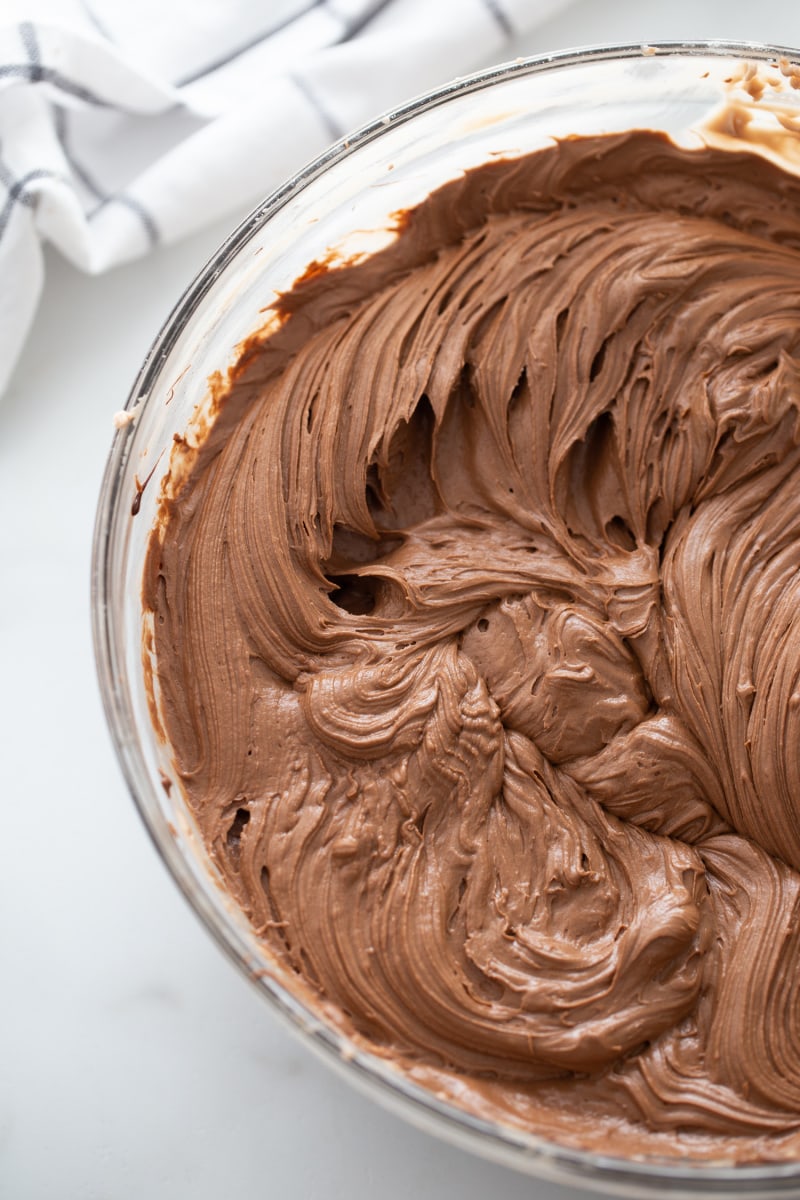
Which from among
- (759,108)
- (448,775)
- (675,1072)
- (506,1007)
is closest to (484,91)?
(759,108)

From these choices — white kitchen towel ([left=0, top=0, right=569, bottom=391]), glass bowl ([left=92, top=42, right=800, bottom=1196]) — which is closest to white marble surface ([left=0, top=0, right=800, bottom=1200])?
white kitchen towel ([left=0, top=0, right=569, bottom=391])

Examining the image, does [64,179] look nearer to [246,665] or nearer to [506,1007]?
[246,665]

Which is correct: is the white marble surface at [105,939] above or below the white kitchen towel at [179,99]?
below

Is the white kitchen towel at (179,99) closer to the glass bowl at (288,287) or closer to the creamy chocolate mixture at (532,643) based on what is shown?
the glass bowl at (288,287)

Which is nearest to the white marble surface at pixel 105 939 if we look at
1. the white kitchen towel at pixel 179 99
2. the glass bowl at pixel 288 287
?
the white kitchen towel at pixel 179 99

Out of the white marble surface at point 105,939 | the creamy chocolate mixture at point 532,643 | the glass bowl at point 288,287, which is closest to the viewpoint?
the glass bowl at point 288,287

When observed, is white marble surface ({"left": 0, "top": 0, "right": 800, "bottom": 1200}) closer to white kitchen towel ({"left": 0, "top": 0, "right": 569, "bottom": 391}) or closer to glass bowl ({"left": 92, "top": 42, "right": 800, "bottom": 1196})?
white kitchen towel ({"left": 0, "top": 0, "right": 569, "bottom": 391})
